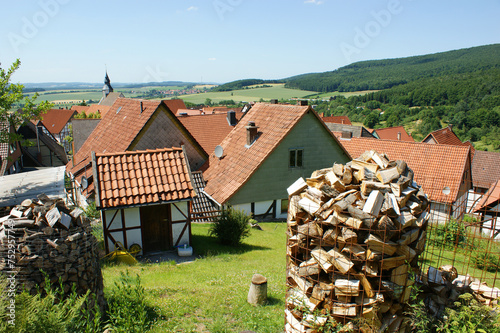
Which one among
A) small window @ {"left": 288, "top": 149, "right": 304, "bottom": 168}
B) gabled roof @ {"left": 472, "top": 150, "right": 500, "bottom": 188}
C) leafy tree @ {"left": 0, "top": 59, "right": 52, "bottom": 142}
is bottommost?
gabled roof @ {"left": 472, "top": 150, "right": 500, "bottom": 188}

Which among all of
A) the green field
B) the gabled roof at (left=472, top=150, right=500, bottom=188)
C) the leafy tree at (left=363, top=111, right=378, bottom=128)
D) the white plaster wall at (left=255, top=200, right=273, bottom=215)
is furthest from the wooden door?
the green field

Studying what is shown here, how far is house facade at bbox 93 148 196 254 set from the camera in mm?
11578

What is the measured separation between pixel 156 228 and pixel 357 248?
27.6 ft

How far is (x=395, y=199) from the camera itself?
591 centimetres

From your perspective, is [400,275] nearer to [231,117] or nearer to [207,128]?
[207,128]

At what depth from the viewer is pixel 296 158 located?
64.4 feet

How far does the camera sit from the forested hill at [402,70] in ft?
466

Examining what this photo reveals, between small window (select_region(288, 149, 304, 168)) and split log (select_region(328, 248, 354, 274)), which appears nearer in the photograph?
split log (select_region(328, 248, 354, 274))

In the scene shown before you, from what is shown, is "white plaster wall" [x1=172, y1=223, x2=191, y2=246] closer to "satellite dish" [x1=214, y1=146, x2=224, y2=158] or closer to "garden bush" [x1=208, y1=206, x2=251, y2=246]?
"garden bush" [x1=208, y1=206, x2=251, y2=246]

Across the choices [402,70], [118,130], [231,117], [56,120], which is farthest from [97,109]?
[402,70]

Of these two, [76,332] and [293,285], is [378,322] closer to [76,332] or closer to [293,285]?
[293,285]

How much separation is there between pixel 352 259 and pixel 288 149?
13621 millimetres

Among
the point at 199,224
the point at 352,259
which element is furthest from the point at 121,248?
the point at 352,259

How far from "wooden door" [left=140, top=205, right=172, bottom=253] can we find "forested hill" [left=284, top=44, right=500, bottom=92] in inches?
5585
